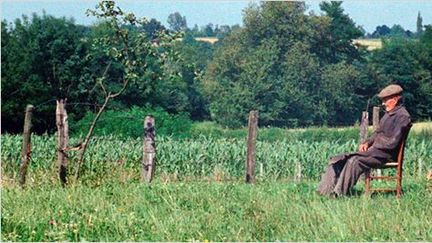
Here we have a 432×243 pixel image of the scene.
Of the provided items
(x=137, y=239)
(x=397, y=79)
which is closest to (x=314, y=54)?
(x=397, y=79)

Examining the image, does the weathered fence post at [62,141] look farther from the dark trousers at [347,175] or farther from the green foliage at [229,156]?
the green foliage at [229,156]

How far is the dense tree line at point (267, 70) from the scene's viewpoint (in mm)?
56156

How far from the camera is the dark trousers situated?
431 inches

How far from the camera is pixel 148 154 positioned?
13.5 m

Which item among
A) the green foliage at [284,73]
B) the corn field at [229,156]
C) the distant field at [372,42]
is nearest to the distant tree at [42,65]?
the green foliage at [284,73]

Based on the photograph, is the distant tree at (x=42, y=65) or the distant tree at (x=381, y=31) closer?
the distant tree at (x=42, y=65)

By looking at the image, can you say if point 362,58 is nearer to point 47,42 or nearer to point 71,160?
point 47,42

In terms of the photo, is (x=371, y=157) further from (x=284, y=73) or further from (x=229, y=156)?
(x=284, y=73)

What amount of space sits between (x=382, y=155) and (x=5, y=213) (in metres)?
4.82

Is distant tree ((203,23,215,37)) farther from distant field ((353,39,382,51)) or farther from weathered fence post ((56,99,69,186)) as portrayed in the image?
weathered fence post ((56,99,69,186))

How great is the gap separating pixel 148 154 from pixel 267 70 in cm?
5662

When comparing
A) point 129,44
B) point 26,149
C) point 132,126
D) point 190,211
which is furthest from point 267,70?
point 190,211

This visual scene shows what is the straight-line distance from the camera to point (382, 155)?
1097 centimetres

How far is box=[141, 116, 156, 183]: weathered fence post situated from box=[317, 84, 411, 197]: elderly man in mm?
3264
